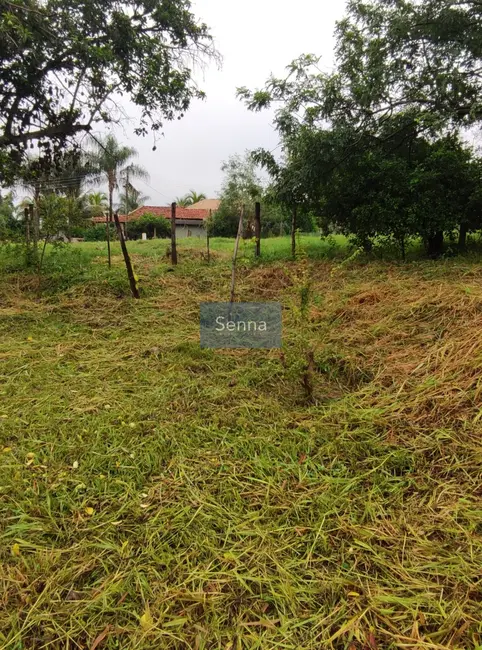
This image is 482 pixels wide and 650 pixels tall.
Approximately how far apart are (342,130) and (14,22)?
452 centimetres

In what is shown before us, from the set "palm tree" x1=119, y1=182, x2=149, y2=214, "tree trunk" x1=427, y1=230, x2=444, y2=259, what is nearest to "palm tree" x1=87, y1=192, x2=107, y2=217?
"palm tree" x1=119, y1=182, x2=149, y2=214

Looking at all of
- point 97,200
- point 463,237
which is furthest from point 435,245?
point 97,200

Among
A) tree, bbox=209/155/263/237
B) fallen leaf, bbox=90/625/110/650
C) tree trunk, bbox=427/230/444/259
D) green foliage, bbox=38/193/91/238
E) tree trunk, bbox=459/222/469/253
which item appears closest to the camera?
fallen leaf, bbox=90/625/110/650

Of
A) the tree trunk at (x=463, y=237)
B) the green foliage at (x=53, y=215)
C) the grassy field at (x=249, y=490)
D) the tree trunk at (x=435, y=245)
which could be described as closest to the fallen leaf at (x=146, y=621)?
the grassy field at (x=249, y=490)

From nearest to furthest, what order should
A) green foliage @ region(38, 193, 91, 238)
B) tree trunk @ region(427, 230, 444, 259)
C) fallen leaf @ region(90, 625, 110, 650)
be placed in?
fallen leaf @ region(90, 625, 110, 650), green foliage @ region(38, 193, 91, 238), tree trunk @ region(427, 230, 444, 259)

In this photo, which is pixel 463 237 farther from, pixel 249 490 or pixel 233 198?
pixel 233 198

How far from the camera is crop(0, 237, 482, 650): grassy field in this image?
1122mm

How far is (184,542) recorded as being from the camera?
4.53 ft

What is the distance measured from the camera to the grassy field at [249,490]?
112 cm

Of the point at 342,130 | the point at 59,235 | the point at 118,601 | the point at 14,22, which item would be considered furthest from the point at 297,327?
the point at 14,22

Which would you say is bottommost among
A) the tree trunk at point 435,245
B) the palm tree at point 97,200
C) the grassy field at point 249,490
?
the grassy field at point 249,490

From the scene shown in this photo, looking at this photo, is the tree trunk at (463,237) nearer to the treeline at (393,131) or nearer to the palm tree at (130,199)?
the treeline at (393,131)

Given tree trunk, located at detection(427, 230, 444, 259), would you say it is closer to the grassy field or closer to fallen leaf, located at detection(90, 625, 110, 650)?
the grassy field

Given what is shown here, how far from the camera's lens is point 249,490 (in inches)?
64.7
